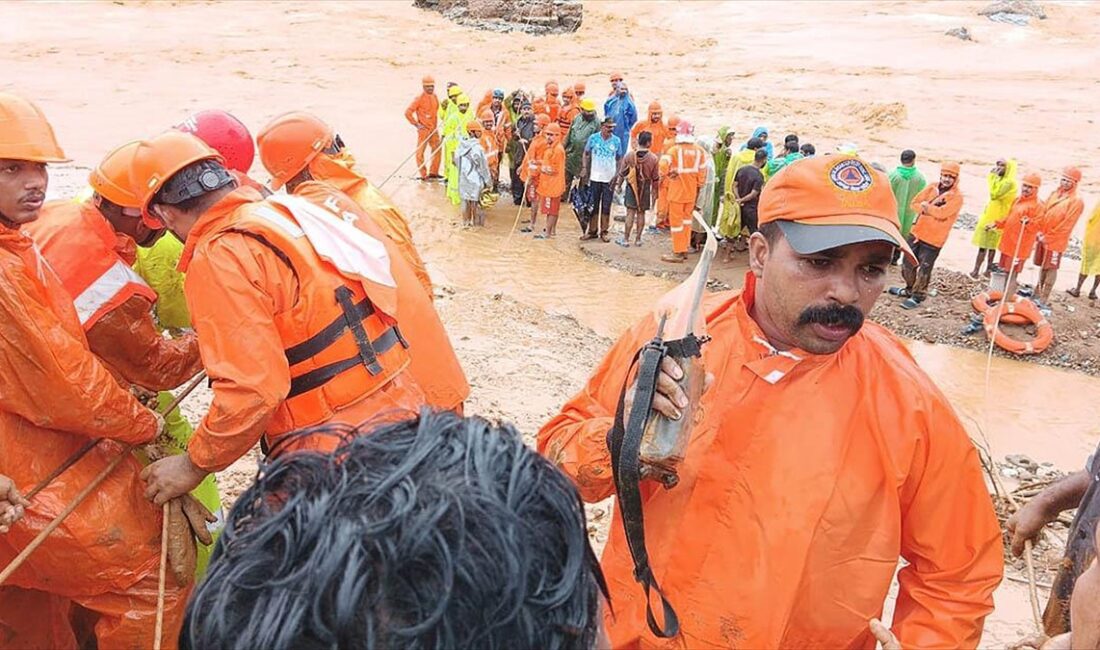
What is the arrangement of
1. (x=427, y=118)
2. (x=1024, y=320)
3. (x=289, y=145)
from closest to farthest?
(x=289, y=145), (x=1024, y=320), (x=427, y=118)

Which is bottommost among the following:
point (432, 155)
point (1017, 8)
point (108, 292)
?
point (432, 155)

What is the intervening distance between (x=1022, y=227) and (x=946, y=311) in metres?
1.43

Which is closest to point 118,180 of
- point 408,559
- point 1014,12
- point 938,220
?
point 408,559

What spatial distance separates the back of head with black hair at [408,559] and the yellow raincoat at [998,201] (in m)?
12.6

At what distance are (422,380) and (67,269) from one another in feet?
4.57

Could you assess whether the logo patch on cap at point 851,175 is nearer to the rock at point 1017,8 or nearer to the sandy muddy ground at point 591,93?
the sandy muddy ground at point 591,93

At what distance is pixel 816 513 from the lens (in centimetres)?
218

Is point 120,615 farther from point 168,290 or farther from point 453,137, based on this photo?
point 453,137

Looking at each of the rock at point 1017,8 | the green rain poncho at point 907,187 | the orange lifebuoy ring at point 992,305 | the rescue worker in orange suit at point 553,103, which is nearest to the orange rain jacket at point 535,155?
the rescue worker in orange suit at point 553,103

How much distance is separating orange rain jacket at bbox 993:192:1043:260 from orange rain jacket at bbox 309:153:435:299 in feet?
29.7

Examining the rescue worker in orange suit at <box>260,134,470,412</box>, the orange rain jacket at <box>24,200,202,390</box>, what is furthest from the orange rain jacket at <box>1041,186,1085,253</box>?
the orange rain jacket at <box>24,200,202,390</box>

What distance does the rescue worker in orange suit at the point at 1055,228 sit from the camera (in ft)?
37.0

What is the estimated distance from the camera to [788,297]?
7.60 feet

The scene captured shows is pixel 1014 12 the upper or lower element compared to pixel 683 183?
upper
